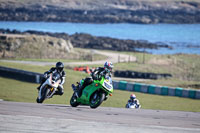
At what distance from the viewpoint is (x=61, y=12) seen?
150m

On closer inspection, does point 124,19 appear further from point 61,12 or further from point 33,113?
point 33,113

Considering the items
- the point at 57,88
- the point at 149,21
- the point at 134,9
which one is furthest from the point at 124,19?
the point at 57,88

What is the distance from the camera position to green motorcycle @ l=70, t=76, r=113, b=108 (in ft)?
42.4

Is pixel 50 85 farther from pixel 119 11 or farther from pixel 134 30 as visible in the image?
pixel 119 11

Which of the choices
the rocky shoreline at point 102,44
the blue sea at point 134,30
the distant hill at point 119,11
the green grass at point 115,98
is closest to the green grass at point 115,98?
the green grass at point 115,98

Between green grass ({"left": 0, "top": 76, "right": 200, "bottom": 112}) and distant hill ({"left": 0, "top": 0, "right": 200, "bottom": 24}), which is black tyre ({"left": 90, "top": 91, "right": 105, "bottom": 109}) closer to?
green grass ({"left": 0, "top": 76, "right": 200, "bottom": 112})

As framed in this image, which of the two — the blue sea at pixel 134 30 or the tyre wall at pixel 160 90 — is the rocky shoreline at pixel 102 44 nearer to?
the blue sea at pixel 134 30

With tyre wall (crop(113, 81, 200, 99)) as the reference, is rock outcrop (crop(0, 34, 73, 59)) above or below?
above

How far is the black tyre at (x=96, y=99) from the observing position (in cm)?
1298

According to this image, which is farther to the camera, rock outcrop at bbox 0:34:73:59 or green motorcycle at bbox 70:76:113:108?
rock outcrop at bbox 0:34:73:59

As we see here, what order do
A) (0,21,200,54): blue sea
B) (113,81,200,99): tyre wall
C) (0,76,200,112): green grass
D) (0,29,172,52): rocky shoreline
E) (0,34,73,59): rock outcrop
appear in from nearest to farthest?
(0,76,200,112): green grass
(113,81,200,99): tyre wall
(0,34,73,59): rock outcrop
(0,29,172,52): rocky shoreline
(0,21,200,54): blue sea

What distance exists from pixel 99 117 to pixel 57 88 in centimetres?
504

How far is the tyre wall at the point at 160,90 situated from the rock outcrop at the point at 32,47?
29.6 metres

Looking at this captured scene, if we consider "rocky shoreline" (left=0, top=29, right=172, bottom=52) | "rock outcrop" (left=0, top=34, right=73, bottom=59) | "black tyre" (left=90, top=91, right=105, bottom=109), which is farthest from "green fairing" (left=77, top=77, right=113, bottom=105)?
"rocky shoreline" (left=0, top=29, right=172, bottom=52)
